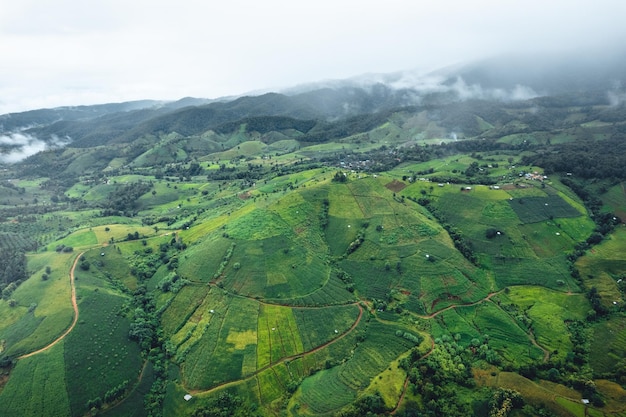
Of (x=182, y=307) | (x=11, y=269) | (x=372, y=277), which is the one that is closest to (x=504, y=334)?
(x=372, y=277)

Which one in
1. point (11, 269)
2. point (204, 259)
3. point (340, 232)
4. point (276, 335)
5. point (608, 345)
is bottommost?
point (608, 345)

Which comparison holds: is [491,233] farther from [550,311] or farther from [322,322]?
[322,322]

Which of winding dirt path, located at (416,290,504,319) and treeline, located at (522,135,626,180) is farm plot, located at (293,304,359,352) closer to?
winding dirt path, located at (416,290,504,319)

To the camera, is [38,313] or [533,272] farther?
[533,272]

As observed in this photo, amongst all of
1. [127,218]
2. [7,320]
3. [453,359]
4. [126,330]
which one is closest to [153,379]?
[126,330]

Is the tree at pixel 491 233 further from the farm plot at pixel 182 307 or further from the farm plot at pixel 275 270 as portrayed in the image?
the farm plot at pixel 182 307

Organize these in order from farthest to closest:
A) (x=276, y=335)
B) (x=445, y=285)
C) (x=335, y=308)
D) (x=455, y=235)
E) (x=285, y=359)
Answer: (x=455, y=235)
(x=445, y=285)
(x=335, y=308)
(x=276, y=335)
(x=285, y=359)
